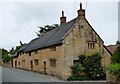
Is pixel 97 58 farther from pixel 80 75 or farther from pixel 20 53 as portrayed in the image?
pixel 20 53

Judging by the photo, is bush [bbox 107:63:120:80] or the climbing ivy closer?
bush [bbox 107:63:120:80]

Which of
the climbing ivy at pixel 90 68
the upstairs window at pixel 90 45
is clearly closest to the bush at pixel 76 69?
the climbing ivy at pixel 90 68

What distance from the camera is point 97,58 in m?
36.0

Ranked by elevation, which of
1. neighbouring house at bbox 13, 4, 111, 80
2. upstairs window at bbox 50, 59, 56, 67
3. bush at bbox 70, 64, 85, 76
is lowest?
bush at bbox 70, 64, 85, 76

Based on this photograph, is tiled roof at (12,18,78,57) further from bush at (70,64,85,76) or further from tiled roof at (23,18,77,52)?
bush at (70,64,85,76)

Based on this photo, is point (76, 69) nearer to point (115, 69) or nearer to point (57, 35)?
point (57, 35)

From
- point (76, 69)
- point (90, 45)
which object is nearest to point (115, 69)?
point (76, 69)

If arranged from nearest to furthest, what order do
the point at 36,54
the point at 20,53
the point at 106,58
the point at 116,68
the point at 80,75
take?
the point at 116,68 < the point at 80,75 < the point at 106,58 < the point at 36,54 < the point at 20,53

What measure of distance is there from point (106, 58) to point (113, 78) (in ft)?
49.6

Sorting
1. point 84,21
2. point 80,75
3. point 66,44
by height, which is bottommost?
Result: point 80,75

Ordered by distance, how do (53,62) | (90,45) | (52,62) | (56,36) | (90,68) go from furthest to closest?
(56,36) → (52,62) → (53,62) → (90,45) → (90,68)

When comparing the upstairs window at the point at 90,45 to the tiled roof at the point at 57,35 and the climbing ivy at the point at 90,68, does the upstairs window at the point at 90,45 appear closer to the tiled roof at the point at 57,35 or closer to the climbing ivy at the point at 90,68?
the climbing ivy at the point at 90,68

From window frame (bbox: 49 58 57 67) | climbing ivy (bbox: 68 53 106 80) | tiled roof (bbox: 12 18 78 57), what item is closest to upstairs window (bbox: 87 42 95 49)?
climbing ivy (bbox: 68 53 106 80)

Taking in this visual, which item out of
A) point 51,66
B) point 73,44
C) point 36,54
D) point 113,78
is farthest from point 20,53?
point 113,78
